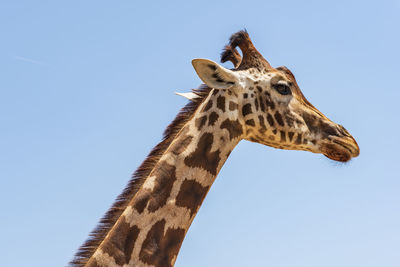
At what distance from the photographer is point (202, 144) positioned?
6.39 metres

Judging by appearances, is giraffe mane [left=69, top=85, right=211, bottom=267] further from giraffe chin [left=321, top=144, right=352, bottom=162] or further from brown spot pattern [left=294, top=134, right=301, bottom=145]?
giraffe chin [left=321, top=144, right=352, bottom=162]

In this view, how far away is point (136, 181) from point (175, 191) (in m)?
0.47

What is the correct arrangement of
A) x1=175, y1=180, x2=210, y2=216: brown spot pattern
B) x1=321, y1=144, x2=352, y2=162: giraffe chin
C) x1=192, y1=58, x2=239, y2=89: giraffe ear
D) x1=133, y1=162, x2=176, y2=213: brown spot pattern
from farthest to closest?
x1=321, y1=144, x2=352, y2=162: giraffe chin → x1=192, y1=58, x2=239, y2=89: giraffe ear → x1=175, y1=180, x2=210, y2=216: brown spot pattern → x1=133, y1=162, x2=176, y2=213: brown spot pattern

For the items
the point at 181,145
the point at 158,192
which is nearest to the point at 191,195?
the point at 158,192

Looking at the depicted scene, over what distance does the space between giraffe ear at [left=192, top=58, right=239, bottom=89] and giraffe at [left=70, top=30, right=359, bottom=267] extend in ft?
0.04

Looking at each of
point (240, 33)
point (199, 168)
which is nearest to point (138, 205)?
point (199, 168)

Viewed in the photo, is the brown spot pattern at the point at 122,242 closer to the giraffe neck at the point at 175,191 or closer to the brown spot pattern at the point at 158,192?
the giraffe neck at the point at 175,191

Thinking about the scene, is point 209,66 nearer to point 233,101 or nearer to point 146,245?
point 233,101

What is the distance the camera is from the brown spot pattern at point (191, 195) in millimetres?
6047

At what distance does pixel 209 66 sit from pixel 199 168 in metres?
1.21

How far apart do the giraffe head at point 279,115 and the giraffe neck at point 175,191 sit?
7.1 inches

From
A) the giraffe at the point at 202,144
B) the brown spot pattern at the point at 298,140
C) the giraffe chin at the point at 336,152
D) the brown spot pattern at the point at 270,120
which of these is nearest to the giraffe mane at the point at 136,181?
the giraffe at the point at 202,144

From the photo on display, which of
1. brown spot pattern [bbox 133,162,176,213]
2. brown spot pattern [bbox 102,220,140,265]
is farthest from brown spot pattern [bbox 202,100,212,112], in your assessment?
brown spot pattern [bbox 102,220,140,265]

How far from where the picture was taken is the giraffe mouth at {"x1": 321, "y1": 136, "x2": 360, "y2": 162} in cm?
696
